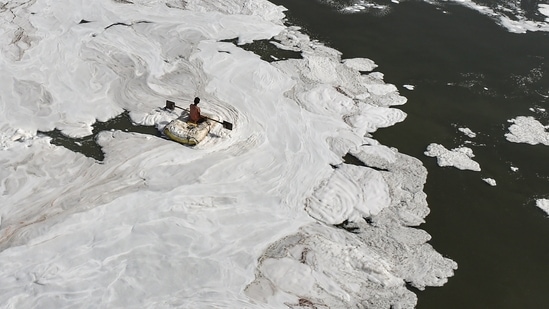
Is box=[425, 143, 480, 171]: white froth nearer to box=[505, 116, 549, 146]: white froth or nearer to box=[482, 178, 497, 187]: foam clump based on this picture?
box=[482, 178, 497, 187]: foam clump

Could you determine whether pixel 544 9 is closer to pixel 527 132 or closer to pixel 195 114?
pixel 527 132

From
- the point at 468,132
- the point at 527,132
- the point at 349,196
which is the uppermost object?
the point at 527,132

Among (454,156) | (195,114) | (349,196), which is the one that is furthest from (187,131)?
(454,156)

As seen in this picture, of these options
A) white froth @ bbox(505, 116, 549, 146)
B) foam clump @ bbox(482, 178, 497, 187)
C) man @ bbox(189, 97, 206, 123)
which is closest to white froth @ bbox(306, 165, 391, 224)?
foam clump @ bbox(482, 178, 497, 187)

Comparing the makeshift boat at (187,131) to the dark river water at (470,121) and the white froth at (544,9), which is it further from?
the white froth at (544,9)

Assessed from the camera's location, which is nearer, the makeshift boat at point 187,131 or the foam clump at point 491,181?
the makeshift boat at point 187,131

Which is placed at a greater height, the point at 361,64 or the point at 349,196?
the point at 361,64

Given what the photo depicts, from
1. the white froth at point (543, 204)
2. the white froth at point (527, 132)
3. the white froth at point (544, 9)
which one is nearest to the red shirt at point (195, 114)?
the white froth at point (543, 204)

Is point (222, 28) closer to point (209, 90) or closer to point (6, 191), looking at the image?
point (209, 90)
